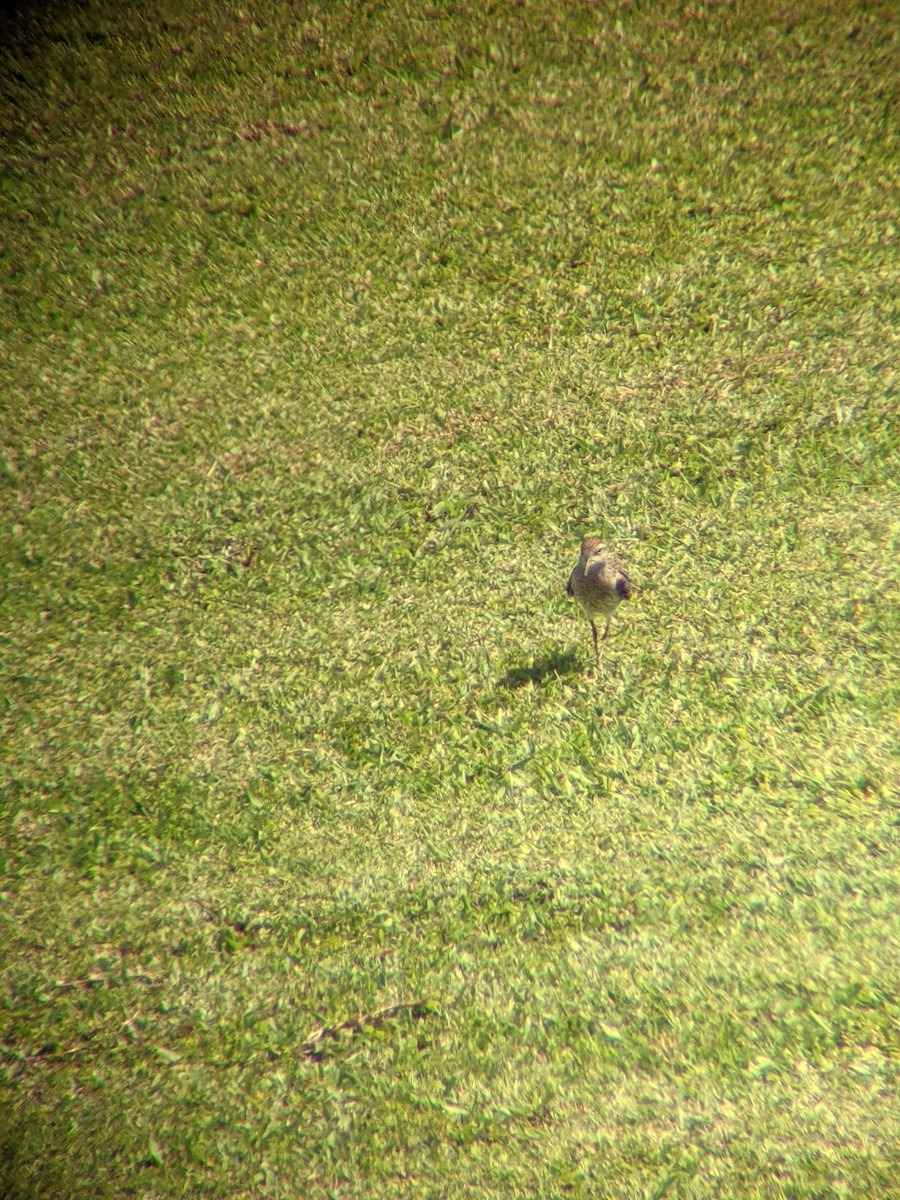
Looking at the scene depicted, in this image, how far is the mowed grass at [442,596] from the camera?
9.80 ft

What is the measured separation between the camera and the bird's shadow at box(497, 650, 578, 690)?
3117mm

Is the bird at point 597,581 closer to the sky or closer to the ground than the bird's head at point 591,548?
closer to the ground

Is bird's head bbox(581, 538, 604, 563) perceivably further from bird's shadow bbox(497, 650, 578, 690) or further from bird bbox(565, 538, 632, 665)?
bird's shadow bbox(497, 650, 578, 690)

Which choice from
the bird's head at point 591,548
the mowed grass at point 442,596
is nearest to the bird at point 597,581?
the bird's head at point 591,548

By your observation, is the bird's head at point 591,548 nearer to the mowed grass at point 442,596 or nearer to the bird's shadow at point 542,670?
the mowed grass at point 442,596

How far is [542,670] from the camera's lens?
10.3 feet

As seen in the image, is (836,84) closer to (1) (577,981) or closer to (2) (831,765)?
(2) (831,765)

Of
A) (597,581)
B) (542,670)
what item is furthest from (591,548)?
(542,670)

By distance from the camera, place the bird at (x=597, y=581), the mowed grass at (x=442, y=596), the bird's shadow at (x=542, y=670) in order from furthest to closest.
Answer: the bird's shadow at (x=542, y=670) → the mowed grass at (x=442, y=596) → the bird at (x=597, y=581)

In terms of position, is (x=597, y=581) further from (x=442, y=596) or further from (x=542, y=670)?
(x=442, y=596)

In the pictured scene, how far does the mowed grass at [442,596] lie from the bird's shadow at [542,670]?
0.01 metres

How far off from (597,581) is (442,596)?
2.27 feet

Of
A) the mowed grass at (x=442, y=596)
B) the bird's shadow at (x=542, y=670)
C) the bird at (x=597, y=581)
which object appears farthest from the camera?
the bird's shadow at (x=542, y=670)

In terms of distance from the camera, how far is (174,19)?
10.00 ft
